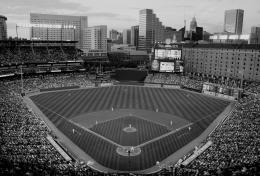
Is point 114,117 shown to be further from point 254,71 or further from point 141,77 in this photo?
point 254,71

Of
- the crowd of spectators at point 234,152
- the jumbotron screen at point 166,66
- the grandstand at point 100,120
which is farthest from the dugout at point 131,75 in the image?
the crowd of spectators at point 234,152

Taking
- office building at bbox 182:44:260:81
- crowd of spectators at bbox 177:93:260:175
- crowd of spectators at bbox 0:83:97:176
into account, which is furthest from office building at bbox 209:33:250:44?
crowd of spectators at bbox 0:83:97:176

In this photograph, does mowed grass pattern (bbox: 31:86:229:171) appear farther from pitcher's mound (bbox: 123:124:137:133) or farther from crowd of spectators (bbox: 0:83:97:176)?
pitcher's mound (bbox: 123:124:137:133)

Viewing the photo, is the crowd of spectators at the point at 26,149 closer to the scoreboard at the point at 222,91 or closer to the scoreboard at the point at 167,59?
the scoreboard at the point at 222,91

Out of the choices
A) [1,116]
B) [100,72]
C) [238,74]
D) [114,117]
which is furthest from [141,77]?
[1,116]

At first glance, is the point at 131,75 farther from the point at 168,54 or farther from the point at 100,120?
the point at 100,120

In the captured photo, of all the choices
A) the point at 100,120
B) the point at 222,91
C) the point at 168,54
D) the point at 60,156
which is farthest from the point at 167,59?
the point at 60,156

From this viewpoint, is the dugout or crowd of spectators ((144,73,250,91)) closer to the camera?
crowd of spectators ((144,73,250,91))
